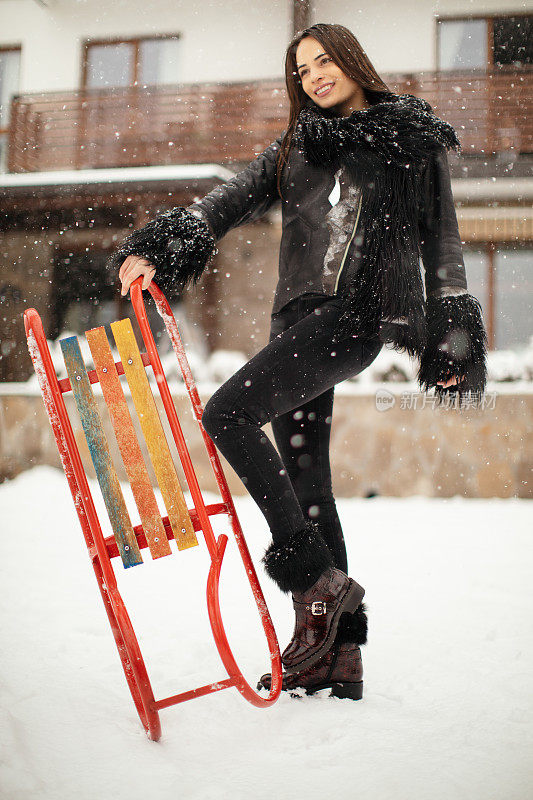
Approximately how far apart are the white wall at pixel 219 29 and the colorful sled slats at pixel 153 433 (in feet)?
20.3

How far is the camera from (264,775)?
3.47 ft

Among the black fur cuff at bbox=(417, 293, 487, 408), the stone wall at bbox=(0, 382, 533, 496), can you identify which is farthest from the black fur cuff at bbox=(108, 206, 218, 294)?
the stone wall at bbox=(0, 382, 533, 496)

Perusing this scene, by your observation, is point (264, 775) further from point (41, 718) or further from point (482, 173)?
point (482, 173)

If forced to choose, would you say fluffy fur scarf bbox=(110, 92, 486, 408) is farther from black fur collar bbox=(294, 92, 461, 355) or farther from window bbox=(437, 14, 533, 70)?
window bbox=(437, 14, 533, 70)

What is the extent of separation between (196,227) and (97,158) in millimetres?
6180

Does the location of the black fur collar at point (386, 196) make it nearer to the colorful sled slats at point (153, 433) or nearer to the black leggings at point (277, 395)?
the black leggings at point (277, 395)

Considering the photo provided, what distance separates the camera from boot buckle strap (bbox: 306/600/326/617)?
1.29m

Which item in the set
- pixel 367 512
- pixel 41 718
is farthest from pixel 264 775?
pixel 367 512

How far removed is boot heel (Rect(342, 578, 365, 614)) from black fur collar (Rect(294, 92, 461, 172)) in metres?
0.99

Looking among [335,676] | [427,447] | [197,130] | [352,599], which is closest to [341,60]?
[352,599]

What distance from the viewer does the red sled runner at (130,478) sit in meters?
1.22

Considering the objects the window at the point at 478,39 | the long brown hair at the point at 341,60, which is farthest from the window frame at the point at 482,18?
the long brown hair at the point at 341,60

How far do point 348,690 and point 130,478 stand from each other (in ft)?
2.43

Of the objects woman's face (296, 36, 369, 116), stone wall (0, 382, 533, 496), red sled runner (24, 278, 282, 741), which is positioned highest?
woman's face (296, 36, 369, 116)
